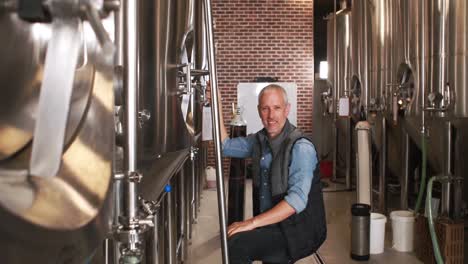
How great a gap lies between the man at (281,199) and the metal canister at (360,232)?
44.2 inches

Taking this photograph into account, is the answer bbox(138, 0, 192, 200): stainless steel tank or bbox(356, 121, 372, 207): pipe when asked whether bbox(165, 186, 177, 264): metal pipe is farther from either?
bbox(356, 121, 372, 207): pipe

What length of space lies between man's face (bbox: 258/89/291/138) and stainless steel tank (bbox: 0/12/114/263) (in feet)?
6.43

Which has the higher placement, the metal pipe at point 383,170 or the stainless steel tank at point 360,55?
the stainless steel tank at point 360,55

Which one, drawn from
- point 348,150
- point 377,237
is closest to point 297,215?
point 377,237

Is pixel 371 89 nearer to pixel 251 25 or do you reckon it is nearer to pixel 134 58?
pixel 251 25

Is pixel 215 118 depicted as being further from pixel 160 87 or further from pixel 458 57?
pixel 458 57

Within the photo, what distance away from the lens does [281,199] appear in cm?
254

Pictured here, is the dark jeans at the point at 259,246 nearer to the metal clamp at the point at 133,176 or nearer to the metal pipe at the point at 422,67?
A: the metal clamp at the point at 133,176

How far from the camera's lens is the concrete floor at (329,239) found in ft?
12.4

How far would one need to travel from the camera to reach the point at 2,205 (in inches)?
19.6

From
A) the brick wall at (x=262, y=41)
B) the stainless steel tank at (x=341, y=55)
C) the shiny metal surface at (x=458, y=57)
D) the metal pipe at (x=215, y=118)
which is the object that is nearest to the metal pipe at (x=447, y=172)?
the shiny metal surface at (x=458, y=57)

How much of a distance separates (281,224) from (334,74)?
15.5 feet

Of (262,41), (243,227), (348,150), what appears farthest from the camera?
(262,41)

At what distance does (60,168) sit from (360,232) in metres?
3.36
